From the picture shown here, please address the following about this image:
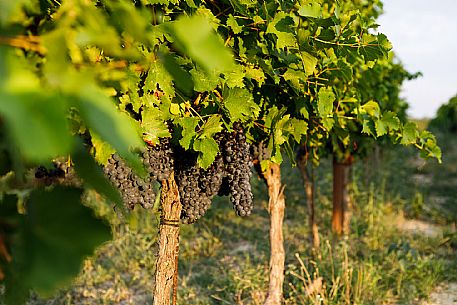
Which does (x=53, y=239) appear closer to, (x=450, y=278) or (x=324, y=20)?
(x=324, y=20)

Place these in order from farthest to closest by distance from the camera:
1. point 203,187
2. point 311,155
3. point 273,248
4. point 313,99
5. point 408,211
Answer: point 408,211
point 311,155
point 273,248
point 313,99
point 203,187

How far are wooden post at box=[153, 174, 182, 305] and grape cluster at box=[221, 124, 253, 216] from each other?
0.91ft

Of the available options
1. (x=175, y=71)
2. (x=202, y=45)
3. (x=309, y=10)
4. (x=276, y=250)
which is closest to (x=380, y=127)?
(x=276, y=250)

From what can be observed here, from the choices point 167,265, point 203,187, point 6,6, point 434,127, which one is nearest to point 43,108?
point 6,6

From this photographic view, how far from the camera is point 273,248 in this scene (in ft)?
13.0

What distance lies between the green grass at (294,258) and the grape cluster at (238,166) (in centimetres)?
179

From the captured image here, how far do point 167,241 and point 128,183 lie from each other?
1.41ft

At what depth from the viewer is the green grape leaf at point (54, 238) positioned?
52 cm

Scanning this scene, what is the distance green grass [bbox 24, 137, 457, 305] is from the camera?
16.3ft

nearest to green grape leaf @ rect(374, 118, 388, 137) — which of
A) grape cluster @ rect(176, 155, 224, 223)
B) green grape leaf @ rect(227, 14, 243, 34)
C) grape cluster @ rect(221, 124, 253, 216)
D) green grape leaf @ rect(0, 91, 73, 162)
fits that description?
grape cluster @ rect(221, 124, 253, 216)

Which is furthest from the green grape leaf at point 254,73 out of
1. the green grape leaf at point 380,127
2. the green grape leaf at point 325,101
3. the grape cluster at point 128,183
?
the green grape leaf at point 380,127

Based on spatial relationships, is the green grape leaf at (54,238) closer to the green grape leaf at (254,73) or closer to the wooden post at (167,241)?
the green grape leaf at (254,73)

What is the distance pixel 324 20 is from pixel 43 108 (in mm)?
1922

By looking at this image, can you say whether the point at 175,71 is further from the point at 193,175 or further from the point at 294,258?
the point at 294,258
